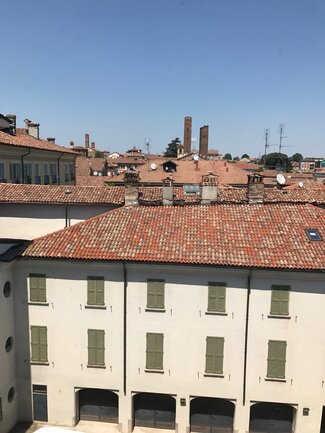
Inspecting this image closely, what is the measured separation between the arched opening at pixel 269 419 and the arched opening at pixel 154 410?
403 cm

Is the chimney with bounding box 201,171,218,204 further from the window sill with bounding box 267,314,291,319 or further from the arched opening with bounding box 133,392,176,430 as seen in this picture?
the arched opening with bounding box 133,392,176,430

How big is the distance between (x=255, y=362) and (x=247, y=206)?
839cm

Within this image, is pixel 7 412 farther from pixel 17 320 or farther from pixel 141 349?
pixel 141 349

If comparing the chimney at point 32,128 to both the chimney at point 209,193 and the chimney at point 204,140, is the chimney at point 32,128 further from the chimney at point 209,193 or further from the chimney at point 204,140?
the chimney at point 204,140

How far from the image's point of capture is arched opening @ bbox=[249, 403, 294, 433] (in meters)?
19.4

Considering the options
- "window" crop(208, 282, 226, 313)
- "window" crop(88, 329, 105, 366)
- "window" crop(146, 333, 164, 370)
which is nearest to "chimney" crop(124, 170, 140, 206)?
"window" crop(208, 282, 226, 313)

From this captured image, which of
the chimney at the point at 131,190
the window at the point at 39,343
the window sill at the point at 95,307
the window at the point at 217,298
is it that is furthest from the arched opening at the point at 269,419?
the chimney at the point at 131,190

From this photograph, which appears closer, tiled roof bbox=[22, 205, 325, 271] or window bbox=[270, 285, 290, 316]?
tiled roof bbox=[22, 205, 325, 271]

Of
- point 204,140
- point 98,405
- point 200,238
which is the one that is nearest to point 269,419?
point 98,405

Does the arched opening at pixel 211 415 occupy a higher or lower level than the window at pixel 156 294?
lower

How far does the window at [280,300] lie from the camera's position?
58.9ft

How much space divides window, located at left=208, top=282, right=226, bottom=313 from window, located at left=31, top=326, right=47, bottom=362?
8.39 meters

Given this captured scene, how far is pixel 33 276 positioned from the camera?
19.1m

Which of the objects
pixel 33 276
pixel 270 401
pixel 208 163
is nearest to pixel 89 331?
pixel 33 276
